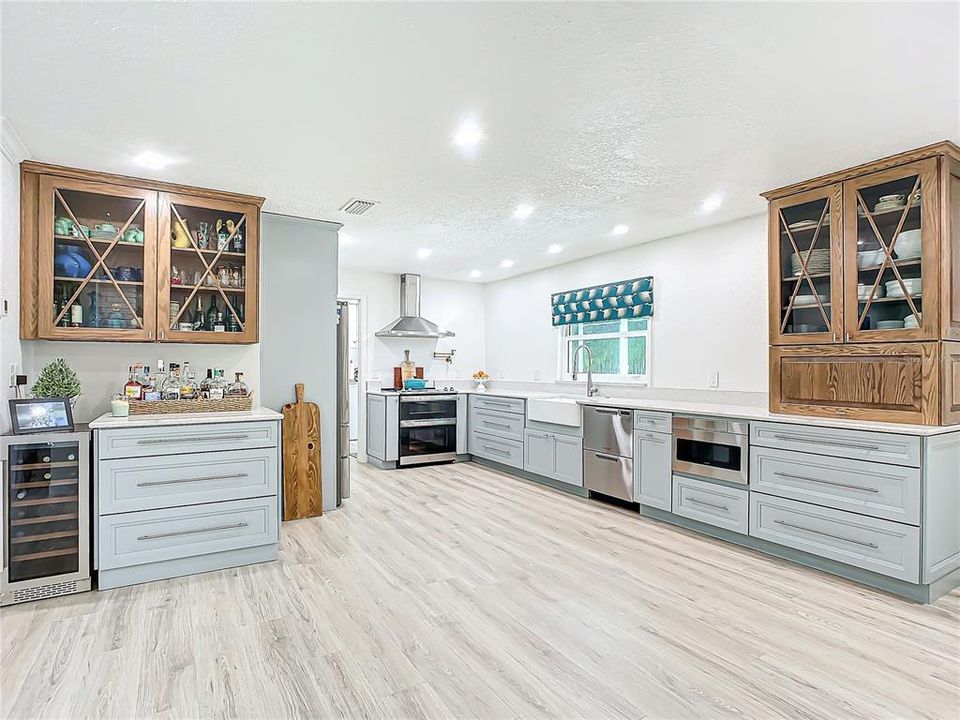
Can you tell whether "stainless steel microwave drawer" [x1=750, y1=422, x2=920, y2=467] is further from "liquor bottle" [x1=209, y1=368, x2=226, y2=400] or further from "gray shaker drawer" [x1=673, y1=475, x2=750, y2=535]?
"liquor bottle" [x1=209, y1=368, x2=226, y2=400]

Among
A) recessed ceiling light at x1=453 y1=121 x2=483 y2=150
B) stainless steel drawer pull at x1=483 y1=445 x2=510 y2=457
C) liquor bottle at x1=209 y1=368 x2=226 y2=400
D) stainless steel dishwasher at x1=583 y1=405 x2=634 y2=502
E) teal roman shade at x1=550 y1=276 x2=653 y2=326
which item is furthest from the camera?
stainless steel drawer pull at x1=483 y1=445 x2=510 y2=457

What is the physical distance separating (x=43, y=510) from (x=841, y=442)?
4.37 m

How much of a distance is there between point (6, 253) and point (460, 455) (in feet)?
15.4

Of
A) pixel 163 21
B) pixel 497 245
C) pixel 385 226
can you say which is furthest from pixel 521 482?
pixel 163 21

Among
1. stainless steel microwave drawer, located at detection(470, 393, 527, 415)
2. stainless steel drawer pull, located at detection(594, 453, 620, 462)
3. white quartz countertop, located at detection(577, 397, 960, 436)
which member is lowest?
stainless steel drawer pull, located at detection(594, 453, 620, 462)

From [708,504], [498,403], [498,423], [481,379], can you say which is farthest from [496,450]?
[708,504]

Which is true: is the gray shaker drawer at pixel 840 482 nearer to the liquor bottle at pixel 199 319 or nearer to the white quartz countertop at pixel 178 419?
the white quartz countertop at pixel 178 419

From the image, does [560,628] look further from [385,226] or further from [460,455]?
[460,455]

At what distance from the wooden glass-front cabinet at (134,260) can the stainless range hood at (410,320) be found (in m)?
2.82

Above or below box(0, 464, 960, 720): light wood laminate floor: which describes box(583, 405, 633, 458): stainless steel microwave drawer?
above

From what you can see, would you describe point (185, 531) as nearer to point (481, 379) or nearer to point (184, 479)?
point (184, 479)

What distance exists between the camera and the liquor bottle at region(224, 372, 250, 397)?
12.5 feet

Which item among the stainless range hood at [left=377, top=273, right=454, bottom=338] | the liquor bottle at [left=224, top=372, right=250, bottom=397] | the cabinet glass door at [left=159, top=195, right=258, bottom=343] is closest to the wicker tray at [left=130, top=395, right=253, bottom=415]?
the liquor bottle at [left=224, top=372, right=250, bottom=397]

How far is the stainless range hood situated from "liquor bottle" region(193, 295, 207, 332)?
2929mm
